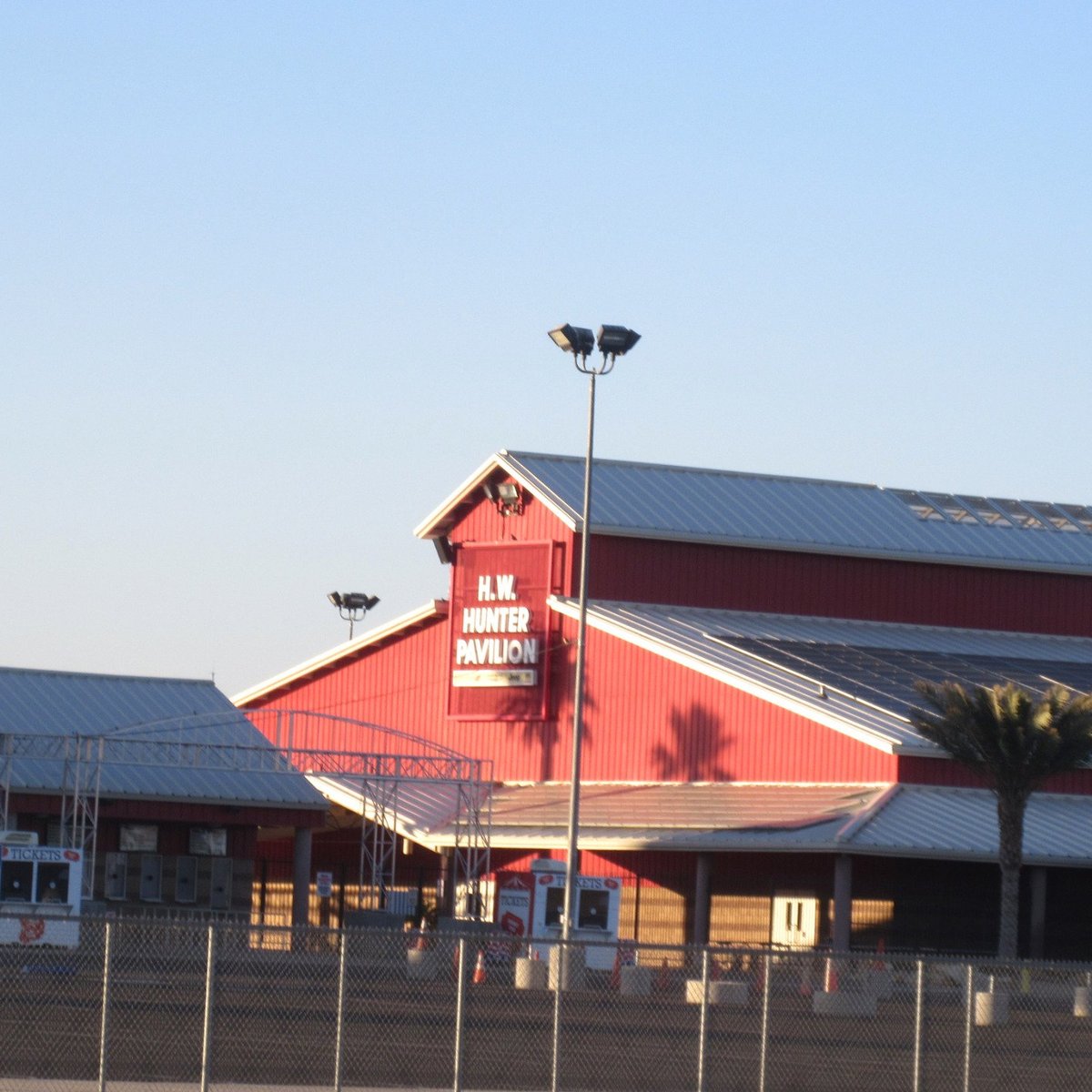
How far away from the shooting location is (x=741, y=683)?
51156 mm

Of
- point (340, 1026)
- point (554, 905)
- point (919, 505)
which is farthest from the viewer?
point (919, 505)

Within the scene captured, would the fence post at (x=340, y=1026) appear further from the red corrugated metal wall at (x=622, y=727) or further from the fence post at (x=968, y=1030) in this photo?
the red corrugated metal wall at (x=622, y=727)

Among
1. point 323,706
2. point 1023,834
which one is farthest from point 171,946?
point 323,706

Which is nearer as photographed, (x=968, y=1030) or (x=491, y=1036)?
(x=968, y=1030)

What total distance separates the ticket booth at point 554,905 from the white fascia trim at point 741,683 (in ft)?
20.4

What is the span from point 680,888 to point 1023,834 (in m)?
8.33

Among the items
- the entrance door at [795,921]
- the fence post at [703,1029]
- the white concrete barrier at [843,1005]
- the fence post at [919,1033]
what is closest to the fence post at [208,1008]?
the fence post at [703,1029]

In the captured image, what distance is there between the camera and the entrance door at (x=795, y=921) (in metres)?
47.6

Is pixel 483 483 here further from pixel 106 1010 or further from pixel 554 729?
pixel 106 1010

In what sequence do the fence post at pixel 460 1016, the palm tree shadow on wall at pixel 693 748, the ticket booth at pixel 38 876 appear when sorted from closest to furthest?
the fence post at pixel 460 1016, the ticket booth at pixel 38 876, the palm tree shadow on wall at pixel 693 748

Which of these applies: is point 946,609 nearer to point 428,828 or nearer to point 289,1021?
point 428,828

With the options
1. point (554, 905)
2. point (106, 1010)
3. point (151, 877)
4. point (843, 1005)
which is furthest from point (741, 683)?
point (106, 1010)

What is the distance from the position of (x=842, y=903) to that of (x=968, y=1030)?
2231cm

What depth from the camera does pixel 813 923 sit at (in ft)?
156
